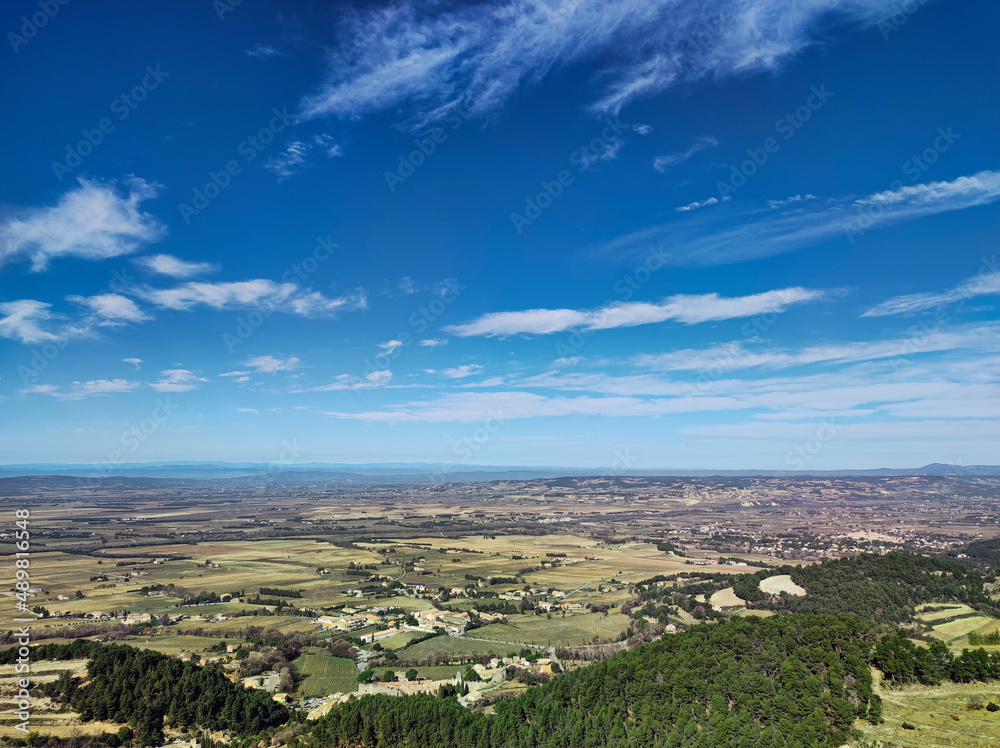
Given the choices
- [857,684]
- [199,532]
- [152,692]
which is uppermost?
[857,684]

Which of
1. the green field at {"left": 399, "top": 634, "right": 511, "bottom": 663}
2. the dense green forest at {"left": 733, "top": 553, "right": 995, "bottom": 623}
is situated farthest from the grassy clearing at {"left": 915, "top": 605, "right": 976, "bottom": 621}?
the green field at {"left": 399, "top": 634, "right": 511, "bottom": 663}

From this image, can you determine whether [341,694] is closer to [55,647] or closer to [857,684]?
[55,647]

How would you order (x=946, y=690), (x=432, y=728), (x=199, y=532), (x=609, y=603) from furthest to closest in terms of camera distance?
(x=199, y=532) → (x=609, y=603) → (x=432, y=728) → (x=946, y=690)

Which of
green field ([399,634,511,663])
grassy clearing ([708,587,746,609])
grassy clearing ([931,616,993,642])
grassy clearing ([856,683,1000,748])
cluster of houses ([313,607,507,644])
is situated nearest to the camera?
grassy clearing ([856,683,1000,748])

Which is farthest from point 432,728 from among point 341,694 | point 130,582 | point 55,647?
point 130,582

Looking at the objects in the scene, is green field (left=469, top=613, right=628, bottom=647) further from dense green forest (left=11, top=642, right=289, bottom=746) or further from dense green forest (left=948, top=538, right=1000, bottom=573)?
dense green forest (left=948, top=538, right=1000, bottom=573)

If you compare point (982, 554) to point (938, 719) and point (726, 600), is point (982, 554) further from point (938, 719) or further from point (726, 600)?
point (938, 719)
